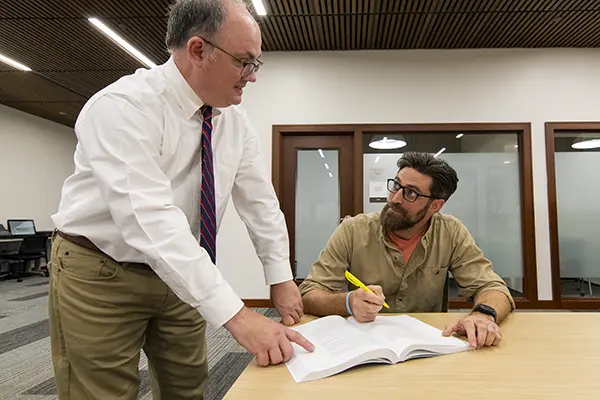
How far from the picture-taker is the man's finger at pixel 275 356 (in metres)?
0.87

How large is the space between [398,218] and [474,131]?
3.29 m

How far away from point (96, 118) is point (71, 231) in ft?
1.00

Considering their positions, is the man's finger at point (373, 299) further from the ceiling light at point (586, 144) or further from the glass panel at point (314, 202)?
the ceiling light at point (586, 144)

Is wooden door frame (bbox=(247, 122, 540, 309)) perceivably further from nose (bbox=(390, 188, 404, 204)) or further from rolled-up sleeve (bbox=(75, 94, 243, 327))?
rolled-up sleeve (bbox=(75, 94, 243, 327))

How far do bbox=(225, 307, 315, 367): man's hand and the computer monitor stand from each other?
7.23 meters

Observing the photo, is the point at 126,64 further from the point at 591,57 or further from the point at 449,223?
the point at 591,57

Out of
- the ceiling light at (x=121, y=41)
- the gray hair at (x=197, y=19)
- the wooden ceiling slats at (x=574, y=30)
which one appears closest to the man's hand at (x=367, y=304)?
the gray hair at (x=197, y=19)

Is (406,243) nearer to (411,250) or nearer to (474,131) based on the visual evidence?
(411,250)

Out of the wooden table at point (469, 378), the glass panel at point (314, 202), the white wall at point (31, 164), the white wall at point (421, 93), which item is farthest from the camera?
the white wall at point (31, 164)

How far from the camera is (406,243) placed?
1.70 m

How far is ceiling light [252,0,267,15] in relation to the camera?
3.46 m

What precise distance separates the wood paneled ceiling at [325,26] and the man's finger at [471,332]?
3124mm

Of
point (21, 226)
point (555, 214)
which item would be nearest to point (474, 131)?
point (555, 214)

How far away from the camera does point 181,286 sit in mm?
844
